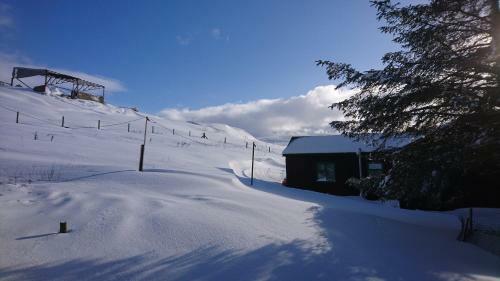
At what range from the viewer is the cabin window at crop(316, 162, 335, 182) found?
21.3 metres

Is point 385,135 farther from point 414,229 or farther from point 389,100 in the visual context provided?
point 414,229

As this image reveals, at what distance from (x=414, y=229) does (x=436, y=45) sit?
493 cm

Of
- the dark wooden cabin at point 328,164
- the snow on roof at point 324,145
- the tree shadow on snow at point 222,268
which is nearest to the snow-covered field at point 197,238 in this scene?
the tree shadow on snow at point 222,268

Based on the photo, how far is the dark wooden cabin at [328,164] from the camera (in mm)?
20250

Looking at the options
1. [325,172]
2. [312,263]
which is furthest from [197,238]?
[325,172]

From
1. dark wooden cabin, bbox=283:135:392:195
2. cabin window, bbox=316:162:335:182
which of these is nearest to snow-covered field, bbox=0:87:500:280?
dark wooden cabin, bbox=283:135:392:195

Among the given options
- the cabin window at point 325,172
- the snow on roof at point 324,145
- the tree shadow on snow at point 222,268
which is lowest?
the tree shadow on snow at point 222,268

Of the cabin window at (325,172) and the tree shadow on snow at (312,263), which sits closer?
the tree shadow on snow at (312,263)

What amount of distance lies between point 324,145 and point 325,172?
6.07ft

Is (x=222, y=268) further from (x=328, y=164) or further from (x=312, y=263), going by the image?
(x=328, y=164)

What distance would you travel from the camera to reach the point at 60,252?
567cm

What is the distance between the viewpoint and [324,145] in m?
22.3

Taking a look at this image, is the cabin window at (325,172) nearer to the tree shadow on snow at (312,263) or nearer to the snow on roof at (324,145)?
the snow on roof at (324,145)

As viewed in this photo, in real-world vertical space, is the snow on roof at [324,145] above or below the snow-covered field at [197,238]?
above
